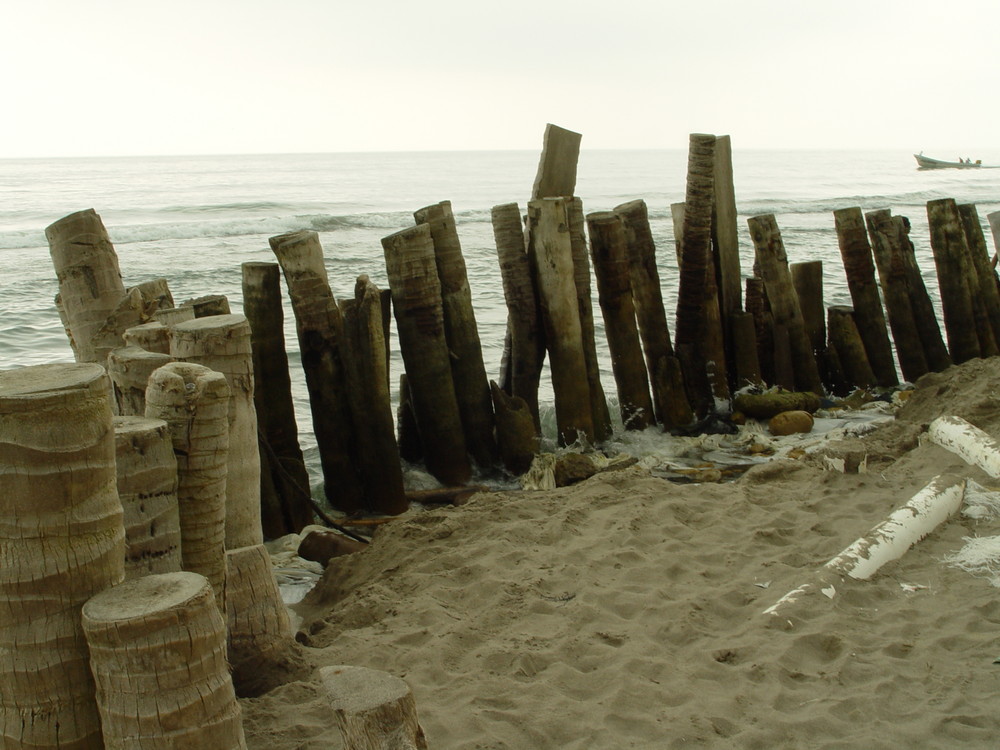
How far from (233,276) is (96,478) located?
16.9m

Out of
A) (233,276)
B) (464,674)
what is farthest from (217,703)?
(233,276)

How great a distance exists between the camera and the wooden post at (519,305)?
24.5 feet

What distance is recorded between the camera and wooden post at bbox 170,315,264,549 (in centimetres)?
349

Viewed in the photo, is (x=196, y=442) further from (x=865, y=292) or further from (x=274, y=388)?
(x=865, y=292)

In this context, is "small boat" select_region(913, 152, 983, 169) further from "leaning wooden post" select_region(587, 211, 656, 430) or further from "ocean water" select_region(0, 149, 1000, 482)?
"leaning wooden post" select_region(587, 211, 656, 430)

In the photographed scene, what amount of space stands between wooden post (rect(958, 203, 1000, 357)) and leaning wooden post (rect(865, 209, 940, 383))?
0.76 meters

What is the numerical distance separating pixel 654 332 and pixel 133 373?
18.7 feet

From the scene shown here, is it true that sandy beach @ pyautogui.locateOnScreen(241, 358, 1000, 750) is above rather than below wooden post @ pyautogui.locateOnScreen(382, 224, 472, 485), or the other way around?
below

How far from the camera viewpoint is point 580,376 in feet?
25.1

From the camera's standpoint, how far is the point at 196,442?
295cm

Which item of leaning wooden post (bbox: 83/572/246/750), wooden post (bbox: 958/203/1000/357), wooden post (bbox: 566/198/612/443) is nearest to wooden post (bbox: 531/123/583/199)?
wooden post (bbox: 566/198/612/443)

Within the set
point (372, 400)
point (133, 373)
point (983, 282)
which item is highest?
point (133, 373)

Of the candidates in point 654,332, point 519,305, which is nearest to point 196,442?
point 519,305

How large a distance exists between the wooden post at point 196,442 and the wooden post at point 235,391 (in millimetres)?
474
